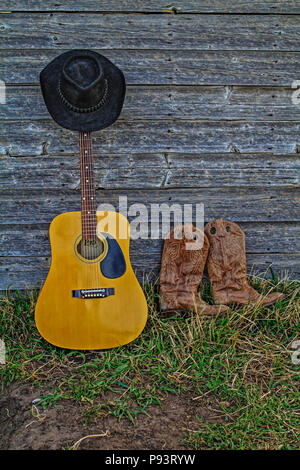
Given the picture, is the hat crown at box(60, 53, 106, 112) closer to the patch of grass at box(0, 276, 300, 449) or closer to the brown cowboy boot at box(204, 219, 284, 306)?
the brown cowboy boot at box(204, 219, 284, 306)

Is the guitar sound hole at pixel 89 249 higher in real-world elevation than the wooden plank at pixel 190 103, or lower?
lower

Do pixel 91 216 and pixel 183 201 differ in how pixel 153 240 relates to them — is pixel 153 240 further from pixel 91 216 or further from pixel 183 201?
pixel 91 216

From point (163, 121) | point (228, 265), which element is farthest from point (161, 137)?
point (228, 265)

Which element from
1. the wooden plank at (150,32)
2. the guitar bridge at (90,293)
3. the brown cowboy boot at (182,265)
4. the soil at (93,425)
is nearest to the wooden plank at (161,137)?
the wooden plank at (150,32)

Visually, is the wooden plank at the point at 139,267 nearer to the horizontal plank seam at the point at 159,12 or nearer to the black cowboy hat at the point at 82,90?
the black cowboy hat at the point at 82,90

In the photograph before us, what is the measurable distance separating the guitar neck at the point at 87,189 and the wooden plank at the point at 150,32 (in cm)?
77

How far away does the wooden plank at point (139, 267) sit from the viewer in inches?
121

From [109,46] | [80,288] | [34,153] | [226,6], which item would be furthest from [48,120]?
[226,6]

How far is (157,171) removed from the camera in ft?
9.77

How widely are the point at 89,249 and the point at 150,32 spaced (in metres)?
1.56

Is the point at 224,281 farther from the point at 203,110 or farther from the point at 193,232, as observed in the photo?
the point at 203,110

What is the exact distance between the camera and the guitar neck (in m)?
2.48

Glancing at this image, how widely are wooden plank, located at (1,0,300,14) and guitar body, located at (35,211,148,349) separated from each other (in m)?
1.41

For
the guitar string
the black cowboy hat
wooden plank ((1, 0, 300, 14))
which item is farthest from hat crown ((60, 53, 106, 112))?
wooden plank ((1, 0, 300, 14))
